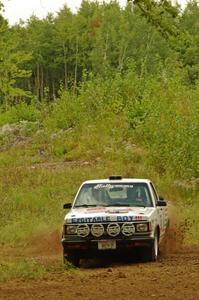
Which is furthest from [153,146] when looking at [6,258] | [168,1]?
[168,1]

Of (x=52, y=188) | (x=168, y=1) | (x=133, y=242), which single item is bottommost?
(x=52, y=188)

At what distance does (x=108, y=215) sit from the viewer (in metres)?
14.2

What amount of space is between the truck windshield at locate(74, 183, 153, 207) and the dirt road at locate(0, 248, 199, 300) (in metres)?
1.32

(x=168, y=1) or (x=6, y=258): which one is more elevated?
(x=168, y=1)

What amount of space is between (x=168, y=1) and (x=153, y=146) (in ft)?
57.6

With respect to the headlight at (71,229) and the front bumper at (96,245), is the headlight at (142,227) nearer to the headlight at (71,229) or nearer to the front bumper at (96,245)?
the front bumper at (96,245)

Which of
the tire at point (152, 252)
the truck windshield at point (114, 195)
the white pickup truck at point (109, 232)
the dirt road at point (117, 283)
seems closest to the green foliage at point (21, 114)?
the truck windshield at point (114, 195)

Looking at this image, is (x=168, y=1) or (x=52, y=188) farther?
(x=52, y=188)

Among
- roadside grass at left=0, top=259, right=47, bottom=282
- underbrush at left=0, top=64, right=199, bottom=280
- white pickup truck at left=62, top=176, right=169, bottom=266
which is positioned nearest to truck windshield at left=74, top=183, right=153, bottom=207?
white pickup truck at left=62, top=176, right=169, bottom=266

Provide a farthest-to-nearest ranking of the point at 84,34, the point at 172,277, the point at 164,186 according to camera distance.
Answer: the point at 84,34 → the point at 164,186 → the point at 172,277

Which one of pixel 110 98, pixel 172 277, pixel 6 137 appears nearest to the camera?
pixel 172 277

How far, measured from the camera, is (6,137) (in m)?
42.7

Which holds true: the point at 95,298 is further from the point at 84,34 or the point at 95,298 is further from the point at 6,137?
the point at 84,34

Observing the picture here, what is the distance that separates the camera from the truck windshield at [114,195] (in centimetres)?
1538
